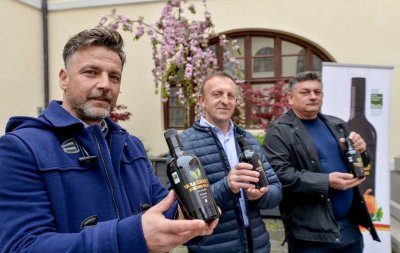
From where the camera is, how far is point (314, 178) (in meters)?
2.25

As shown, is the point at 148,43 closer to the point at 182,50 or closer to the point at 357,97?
the point at 182,50

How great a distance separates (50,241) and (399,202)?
15.9ft

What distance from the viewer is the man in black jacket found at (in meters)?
2.27

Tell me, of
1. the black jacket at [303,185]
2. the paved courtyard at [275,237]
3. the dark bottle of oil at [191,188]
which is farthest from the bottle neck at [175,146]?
the paved courtyard at [275,237]

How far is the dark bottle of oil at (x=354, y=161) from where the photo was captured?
2221 mm

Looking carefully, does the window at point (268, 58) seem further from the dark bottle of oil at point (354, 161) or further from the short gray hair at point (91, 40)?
the short gray hair at point (91, 40)

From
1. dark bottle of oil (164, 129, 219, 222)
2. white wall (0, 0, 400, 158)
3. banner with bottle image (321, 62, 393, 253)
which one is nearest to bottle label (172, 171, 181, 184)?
dark bottle of oil (164, 129, 219, 222)

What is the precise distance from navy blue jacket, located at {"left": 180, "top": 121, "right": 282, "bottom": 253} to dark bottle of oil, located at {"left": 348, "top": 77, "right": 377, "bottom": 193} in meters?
1.67

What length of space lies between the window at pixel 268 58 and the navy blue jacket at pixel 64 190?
5.59 metres

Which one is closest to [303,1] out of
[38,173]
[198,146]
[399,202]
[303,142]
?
[399,202]

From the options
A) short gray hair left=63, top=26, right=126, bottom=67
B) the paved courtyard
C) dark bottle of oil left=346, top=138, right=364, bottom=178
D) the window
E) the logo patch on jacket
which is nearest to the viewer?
the logo patch on jacket

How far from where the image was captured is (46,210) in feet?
3.24

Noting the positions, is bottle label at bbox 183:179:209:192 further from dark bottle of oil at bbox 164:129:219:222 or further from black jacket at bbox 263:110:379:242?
black jacket at bbox 263:110:379:242

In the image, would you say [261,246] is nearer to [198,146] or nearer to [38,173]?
[198,146]
